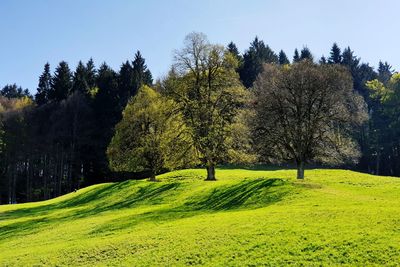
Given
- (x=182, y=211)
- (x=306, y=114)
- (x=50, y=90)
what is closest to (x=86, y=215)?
(x=182, y=211)

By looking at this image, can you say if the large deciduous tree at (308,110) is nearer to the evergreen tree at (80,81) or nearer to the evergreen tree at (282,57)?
the evergreen tree at (80,81)

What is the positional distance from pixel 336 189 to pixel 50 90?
8823 cm

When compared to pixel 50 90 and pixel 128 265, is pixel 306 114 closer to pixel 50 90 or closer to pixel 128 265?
pixel 128 265

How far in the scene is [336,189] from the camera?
32.9 metres

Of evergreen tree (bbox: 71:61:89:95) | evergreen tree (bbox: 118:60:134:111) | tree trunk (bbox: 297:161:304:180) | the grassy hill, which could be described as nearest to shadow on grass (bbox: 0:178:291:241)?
the grassy hill

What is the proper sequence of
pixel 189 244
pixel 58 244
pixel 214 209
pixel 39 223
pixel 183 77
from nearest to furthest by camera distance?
pixel 189 244, pixel 58 244, pixel 214 209, pixel 39 223, pixel 183 77

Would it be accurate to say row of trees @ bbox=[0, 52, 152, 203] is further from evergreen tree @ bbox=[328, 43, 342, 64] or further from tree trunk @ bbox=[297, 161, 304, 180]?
evergreen tree @ bbox=[328, 43, 342, 64]

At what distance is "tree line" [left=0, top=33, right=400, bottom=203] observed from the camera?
125 feet

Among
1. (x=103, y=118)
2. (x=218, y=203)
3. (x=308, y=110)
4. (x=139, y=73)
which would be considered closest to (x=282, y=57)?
(x=139, y=73)

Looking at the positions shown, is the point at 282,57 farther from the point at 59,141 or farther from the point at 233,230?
the point at 233,230

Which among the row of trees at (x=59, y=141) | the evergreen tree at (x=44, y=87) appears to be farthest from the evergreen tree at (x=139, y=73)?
the evergreen tree at (x=44, y=87)

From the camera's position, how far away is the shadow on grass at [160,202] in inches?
1203

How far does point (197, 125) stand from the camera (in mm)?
46844

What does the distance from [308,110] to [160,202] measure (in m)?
16.7
